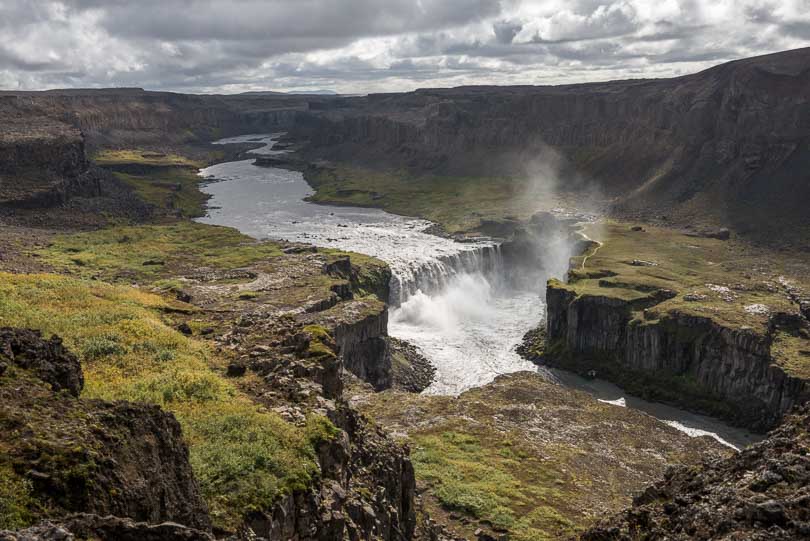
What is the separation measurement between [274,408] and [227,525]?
25.9 ft

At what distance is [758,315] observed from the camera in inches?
3329

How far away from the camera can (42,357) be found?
19.8m

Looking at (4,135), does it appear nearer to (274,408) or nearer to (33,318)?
(33,318)

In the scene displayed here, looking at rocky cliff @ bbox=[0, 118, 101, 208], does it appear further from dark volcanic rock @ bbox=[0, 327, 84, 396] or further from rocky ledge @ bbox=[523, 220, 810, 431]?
dark volcanic rock @ bbox=[0, 327, 84, 396]

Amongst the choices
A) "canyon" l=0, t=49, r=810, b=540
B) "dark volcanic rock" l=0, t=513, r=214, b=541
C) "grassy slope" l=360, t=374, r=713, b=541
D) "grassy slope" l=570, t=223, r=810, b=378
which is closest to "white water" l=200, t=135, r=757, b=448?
"canyon" l=0, t=49, r=810, b=540

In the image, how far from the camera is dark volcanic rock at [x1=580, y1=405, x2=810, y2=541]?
63.1 ft

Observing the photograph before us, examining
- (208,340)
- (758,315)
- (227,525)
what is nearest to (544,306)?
(758,315)

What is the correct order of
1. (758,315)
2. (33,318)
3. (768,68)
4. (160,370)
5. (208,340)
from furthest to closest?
(768,68) → (758,315) → (208,340) → (33,318) → (160,370)

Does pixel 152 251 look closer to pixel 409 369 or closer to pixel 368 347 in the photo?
pixel 409 369

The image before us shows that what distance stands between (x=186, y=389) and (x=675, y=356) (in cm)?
7274

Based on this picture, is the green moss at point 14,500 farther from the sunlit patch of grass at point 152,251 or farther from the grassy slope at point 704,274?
the grassy slope at point 704,274

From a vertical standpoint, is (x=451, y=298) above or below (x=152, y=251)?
below

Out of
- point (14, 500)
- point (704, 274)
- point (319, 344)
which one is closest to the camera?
point (14, 500)

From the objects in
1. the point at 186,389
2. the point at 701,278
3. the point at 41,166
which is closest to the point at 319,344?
the point at 186,389
